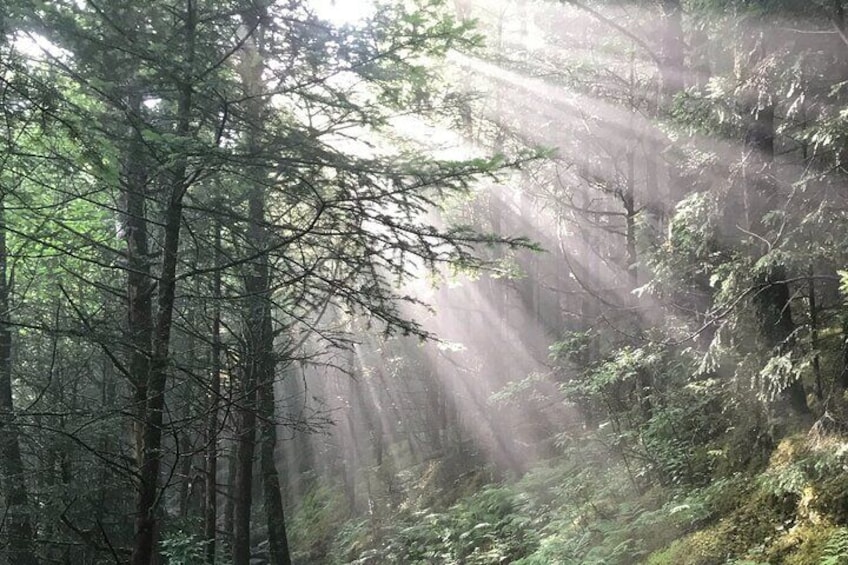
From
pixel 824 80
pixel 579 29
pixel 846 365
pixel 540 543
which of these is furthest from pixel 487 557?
pixel 579 29

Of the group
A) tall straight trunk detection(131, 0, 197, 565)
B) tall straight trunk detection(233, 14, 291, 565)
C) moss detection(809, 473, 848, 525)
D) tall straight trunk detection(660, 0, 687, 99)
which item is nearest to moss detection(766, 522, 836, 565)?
moss detection(809, 473, 848, 525)

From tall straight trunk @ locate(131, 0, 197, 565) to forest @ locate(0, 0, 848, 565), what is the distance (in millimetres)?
35

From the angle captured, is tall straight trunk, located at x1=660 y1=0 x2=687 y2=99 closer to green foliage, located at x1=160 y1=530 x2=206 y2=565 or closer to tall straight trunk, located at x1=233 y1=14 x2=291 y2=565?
tall straight trunk, located at x1=233 y1=14 x2=291 y2=565

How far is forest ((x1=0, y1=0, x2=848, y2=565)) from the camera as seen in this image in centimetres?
494

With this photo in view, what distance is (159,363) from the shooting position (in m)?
4.98

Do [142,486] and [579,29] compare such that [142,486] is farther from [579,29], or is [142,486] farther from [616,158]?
[579,29]

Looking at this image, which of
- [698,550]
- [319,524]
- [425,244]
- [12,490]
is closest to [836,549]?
[698,550]

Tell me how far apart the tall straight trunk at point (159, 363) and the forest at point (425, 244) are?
0.04 m

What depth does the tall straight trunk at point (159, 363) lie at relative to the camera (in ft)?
16.0

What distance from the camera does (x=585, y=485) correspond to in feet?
34.7

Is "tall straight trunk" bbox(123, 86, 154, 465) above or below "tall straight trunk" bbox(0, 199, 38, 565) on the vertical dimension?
above

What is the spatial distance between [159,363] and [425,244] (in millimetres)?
2537

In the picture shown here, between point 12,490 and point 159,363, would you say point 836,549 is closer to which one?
point 159,363

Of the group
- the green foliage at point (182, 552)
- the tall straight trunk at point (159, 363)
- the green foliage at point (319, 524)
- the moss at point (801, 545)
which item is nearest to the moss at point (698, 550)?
the moss at point (801, 545)
